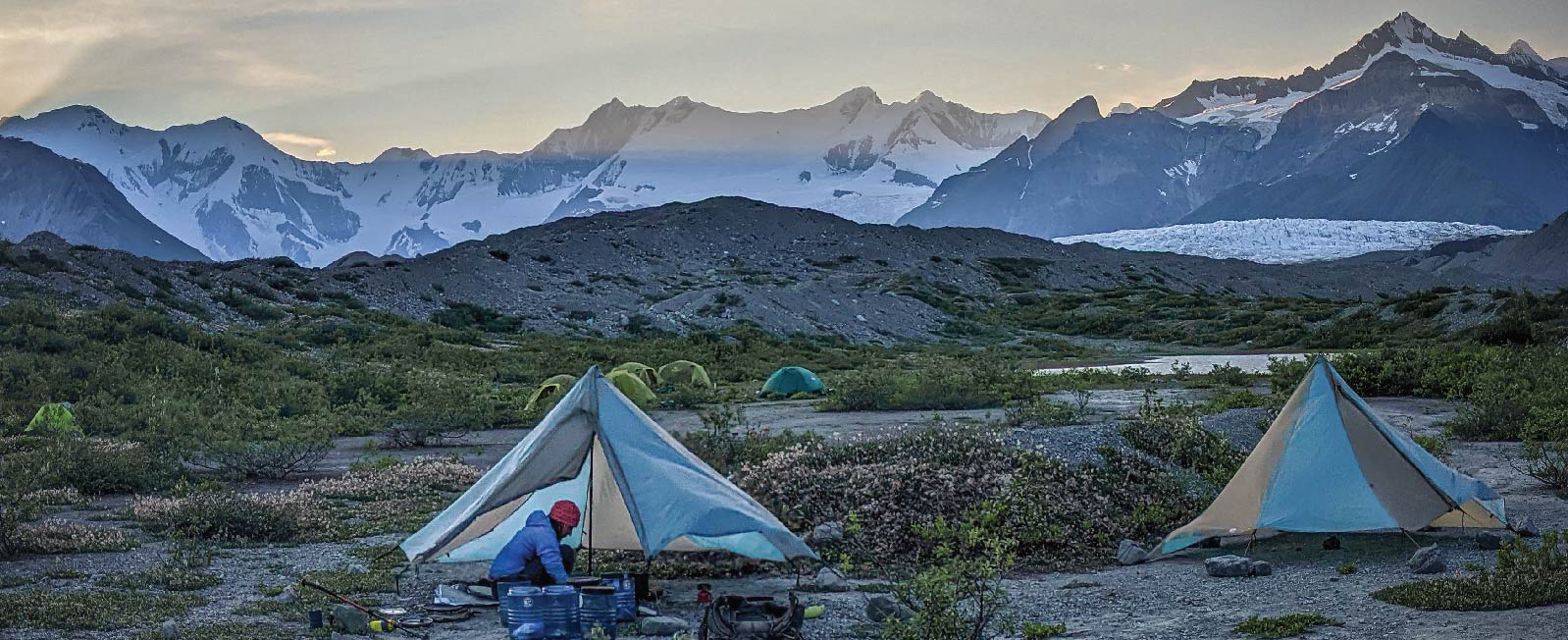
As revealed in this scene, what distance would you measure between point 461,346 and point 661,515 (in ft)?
118

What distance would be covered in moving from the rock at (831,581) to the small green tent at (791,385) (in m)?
21.1

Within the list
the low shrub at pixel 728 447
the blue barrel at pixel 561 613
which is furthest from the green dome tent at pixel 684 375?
the blue barrel at pixel 561 613

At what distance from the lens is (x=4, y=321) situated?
32.2 m

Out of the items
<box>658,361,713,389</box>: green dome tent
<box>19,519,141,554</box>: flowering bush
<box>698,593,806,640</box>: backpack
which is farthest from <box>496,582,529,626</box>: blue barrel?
<box>658,361,713,389</box>: green dome tent

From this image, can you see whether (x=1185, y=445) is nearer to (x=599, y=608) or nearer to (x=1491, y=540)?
(x=1491, y=540)

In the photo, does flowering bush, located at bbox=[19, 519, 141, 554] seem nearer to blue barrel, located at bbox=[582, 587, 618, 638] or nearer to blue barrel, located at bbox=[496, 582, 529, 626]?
blue barrel, located at bbox=[496, 582, 529, 626]

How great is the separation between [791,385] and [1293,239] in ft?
415

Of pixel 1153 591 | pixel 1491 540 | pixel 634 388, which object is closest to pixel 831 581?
pixel 1153 591

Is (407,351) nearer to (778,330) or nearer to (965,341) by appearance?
(778,330)

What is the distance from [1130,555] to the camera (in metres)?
14.2

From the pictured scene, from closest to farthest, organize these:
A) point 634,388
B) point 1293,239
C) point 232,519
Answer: point 232,519, point 634,388, point 1293,239

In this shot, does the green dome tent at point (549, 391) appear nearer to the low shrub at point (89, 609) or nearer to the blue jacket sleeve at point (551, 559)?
the low shrub at point (89, 609)

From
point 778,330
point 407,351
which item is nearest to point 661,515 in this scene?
point 407,351

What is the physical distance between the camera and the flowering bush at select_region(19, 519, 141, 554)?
13.9 meters
